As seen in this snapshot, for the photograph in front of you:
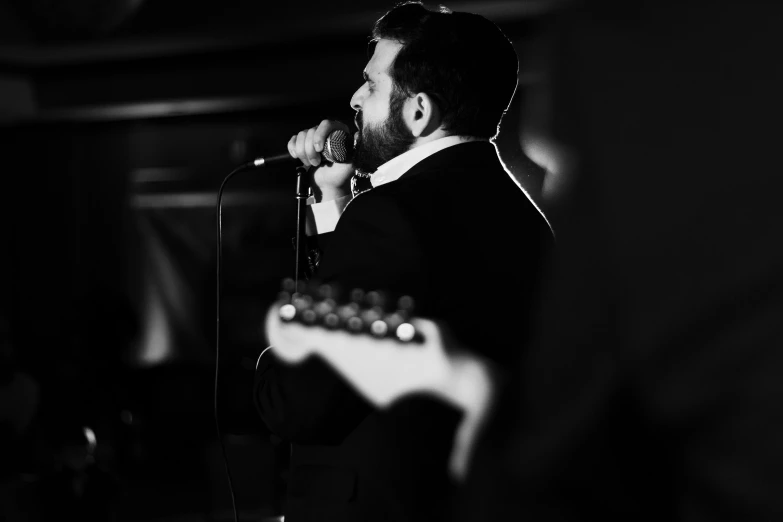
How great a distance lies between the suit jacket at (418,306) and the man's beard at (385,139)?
Answer: 0.14 m

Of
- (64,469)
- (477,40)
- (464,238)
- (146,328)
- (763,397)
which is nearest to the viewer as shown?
→ (763,397)

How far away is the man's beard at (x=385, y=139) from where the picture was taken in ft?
4.69

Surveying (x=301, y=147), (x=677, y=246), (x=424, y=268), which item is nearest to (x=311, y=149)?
(x=301, y=147)

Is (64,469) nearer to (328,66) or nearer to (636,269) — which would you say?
(328,66)

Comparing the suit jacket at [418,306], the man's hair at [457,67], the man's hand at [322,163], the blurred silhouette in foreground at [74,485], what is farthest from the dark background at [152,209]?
the suit jacket at [418,306]

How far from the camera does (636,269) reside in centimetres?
47

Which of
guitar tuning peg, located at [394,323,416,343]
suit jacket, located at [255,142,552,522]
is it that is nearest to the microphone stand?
suit jacket, located at [255,142,552,522]

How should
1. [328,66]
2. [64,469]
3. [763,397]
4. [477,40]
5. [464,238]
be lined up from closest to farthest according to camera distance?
[763,397], [464,238], [477,40], [328,66], [64,469]

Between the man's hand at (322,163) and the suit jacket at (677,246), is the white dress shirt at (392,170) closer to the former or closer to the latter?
the man's hand at (322,163)

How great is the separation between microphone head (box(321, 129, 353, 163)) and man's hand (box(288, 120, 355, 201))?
0.01m

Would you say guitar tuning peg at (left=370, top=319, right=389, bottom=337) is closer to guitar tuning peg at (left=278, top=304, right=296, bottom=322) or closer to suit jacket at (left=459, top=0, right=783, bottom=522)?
guitar tuning peg at (left=278, top=304, right=296, bottom=322)

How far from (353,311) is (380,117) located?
0.51 metres

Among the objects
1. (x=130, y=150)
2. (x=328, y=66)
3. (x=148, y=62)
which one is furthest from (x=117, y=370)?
(x=328, y=66)

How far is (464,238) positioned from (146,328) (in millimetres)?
3742
